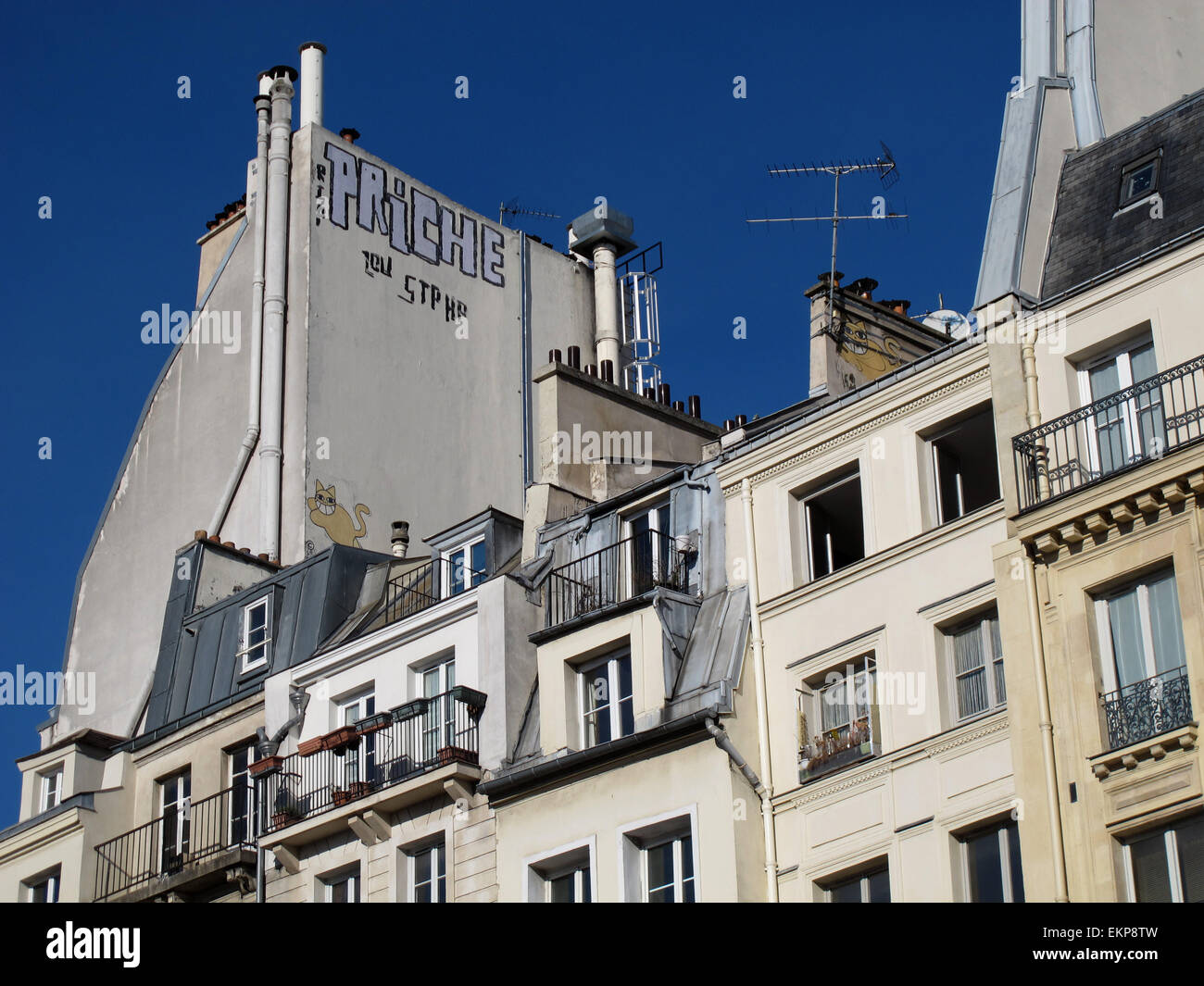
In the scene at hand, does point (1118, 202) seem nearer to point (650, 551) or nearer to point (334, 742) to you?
point (650, 551)

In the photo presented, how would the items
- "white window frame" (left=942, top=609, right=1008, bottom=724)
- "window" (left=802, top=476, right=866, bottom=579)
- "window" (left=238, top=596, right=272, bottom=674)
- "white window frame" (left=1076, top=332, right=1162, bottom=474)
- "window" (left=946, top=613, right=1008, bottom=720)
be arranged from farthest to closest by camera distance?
1. "window" (left=238, top=596, right=272, bottom=674)
2. "window" (left=802, top=476, right=866, bottom=579)
3. "window" (left=946, top=613, right=1008, bottom=720)
4. "white window frame" (left=942, top=609, right=1008, bottom=724)
5. "white window frame" (left=1076, top=332, right=1162, bottom=474)

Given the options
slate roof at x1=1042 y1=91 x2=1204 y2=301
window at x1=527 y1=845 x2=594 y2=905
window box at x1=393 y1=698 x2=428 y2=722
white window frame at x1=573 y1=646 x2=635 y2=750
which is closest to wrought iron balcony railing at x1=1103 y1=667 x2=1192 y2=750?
slate roof at x1=1042 y1=91 x2=1204 y2=301

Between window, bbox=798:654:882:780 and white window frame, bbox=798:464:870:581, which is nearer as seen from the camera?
window, bbox=798:654:882:780

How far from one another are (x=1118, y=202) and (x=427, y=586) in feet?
45.1

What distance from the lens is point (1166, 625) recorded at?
1123 inches

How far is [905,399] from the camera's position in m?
33.0

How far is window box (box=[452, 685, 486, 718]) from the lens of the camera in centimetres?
3616

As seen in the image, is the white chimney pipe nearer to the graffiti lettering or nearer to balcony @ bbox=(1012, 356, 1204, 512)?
the graffiti lettering

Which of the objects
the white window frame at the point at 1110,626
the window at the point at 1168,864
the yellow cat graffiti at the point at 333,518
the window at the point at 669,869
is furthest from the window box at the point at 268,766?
the window at the point at 1168,864

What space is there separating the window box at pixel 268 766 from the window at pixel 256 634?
3.47 meters

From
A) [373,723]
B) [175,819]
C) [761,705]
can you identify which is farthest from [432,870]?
[175,819]

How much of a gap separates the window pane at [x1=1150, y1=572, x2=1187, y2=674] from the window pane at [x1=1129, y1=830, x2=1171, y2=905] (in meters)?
1.94

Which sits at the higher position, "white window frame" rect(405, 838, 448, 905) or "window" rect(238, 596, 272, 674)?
"window" rect(238, 596, 272, 674)
